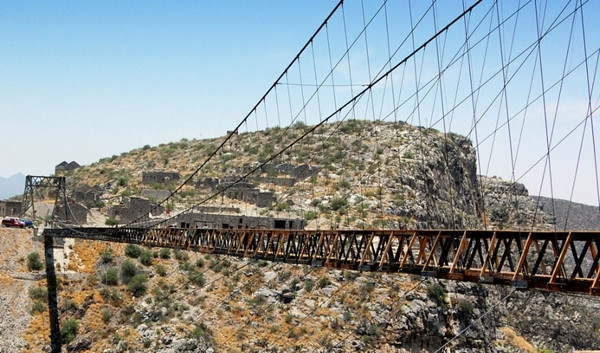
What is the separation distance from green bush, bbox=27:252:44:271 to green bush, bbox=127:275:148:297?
4.55 m

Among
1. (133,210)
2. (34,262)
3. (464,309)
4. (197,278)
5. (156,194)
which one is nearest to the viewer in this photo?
(34,262)

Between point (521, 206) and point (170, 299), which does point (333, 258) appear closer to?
point (170, 299)

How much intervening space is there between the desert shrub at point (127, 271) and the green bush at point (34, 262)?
4001mm

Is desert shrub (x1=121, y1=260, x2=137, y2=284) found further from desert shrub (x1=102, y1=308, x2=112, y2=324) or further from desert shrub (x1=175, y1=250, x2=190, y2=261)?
desert shrub (x1=175, y1=250, x2=190, y2=261)

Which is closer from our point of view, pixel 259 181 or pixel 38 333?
pixel 38 333

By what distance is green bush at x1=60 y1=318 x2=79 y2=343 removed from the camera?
119 feet

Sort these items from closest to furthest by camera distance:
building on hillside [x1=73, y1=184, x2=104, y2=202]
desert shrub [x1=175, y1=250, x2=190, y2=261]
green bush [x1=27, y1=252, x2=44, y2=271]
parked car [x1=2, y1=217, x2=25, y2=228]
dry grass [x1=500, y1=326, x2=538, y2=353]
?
green bush [x1=27, y1=252, x2=44, y2=271], desert shrub [x1=175, y1=250, x2=190, y2=261], parked car [x1=2, y1=217, x2=25, y2=228], dry grass [x1=500, y1=326, x2=538, y2=353], building on hillside [x1=73, y1=184, x2=104, y2=202]

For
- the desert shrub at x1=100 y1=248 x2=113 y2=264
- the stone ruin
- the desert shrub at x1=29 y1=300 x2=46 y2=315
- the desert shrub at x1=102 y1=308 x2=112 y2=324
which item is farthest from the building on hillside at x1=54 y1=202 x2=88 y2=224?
the desert shrub at x1=102 y1=308 x2=112 y2=324

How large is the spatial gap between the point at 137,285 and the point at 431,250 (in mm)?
25679

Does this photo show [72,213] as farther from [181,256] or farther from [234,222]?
[234,222]

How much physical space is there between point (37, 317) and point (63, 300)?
1.96 m

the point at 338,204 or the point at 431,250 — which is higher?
the point at 338,204

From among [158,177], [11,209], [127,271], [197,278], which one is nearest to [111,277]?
[127,271]

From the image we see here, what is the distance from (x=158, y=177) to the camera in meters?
69.0
